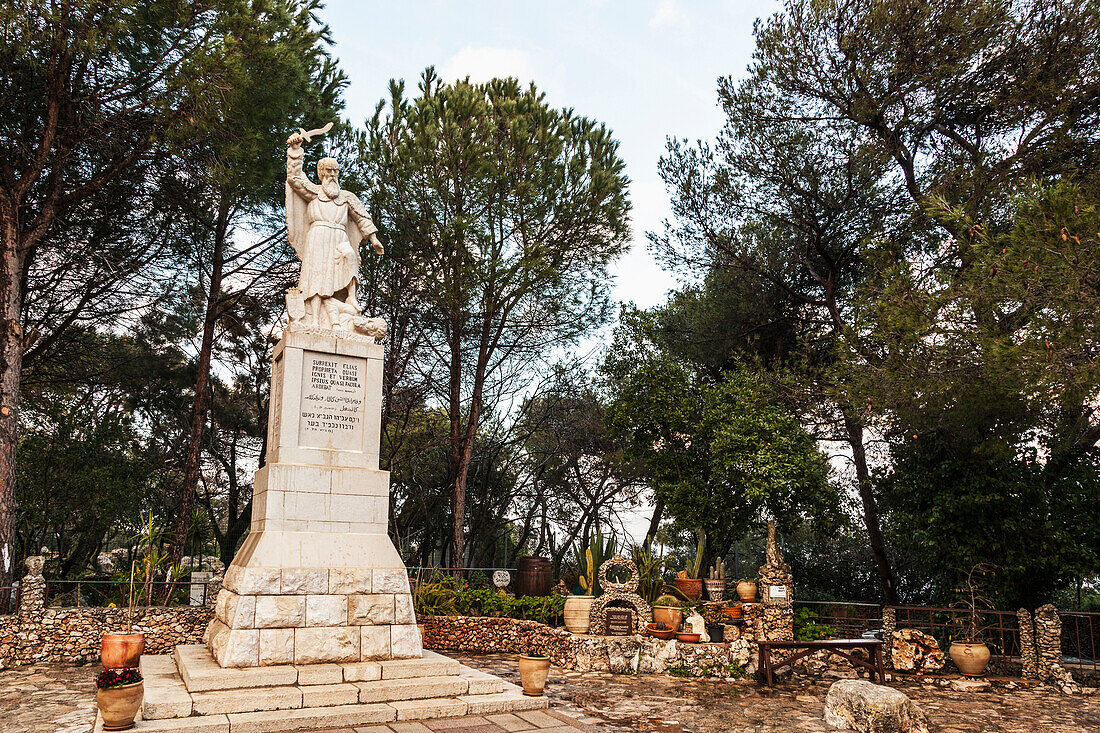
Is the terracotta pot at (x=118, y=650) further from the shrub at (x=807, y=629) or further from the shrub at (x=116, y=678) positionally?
the shrub at (x=807, y=629)

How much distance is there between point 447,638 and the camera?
36.9 feet

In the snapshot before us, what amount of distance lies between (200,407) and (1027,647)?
1389 centimetres

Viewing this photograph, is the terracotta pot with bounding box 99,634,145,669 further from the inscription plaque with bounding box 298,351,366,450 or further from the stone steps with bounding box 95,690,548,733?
the inscription plaque with bounding box 298,351,366,450

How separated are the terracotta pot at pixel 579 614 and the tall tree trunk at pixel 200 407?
677cm

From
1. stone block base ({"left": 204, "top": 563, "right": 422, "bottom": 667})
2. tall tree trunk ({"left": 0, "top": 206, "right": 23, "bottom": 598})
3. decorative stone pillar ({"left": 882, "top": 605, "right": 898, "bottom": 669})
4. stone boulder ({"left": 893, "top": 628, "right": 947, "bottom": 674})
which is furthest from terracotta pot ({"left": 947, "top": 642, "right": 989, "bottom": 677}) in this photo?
tall tree trunk ({"left": 0, "top": 206, "right": 23, "bottom": 598})

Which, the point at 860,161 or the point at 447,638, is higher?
the point at 860,161

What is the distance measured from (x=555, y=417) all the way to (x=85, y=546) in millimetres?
11713

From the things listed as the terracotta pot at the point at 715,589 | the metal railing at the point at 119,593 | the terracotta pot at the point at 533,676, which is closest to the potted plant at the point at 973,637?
the terracotta pot at the point at 715,589

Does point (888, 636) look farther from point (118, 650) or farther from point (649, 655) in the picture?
point (118, 650)

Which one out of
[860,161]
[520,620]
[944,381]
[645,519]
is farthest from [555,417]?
[944,381]

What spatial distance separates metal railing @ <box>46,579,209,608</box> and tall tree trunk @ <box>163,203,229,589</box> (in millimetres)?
713

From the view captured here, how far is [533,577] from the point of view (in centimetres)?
1288

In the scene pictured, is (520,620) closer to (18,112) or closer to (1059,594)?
(18,112)

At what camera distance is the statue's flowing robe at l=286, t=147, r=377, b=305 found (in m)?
7.81
